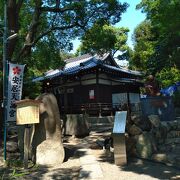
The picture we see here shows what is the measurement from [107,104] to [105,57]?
6273 mm

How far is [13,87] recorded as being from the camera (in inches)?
402

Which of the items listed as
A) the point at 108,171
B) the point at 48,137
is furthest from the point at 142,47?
the point at 108,171

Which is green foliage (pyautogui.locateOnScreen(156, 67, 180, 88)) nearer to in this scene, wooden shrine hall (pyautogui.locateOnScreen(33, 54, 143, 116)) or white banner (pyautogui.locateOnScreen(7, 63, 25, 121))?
wooden shrine hall (pyautogui.locateOnScreen(33, 54, 143, 116))

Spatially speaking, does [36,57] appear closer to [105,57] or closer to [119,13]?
[119,13]

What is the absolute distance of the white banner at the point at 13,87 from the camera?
397 inches

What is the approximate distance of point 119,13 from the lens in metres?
14.1

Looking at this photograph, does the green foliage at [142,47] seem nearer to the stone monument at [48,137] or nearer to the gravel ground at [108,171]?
the stone monument at [48,137]

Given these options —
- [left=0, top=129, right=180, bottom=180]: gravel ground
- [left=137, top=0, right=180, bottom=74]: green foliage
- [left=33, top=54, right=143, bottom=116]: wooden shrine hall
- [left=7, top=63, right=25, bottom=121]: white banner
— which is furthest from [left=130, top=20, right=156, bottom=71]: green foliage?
[left=0, top=129, right=180, bottom=180]: gravel ground

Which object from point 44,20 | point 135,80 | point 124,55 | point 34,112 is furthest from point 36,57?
point 124,55

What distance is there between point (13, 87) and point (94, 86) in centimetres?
1347

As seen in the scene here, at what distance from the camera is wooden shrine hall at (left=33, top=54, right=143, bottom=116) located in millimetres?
22255

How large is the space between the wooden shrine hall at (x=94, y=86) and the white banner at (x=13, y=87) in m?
11.5

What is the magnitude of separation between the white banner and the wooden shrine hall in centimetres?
1148

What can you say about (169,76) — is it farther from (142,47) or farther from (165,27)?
(165,27)
